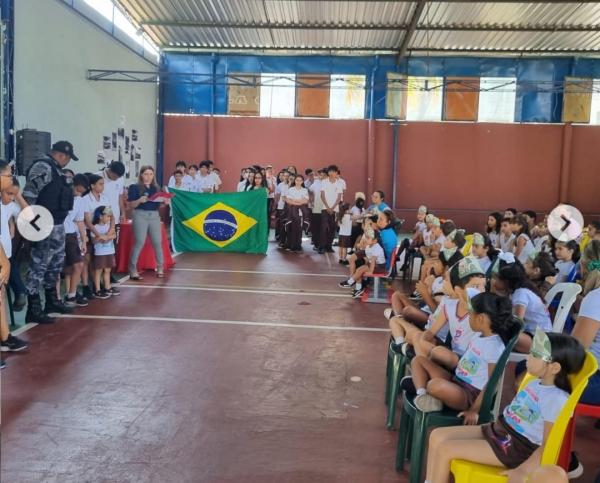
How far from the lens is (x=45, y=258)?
571cm

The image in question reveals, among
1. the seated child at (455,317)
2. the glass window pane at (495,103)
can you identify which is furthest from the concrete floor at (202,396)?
the glass window pane at (495,103)

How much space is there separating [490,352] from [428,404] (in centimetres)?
41

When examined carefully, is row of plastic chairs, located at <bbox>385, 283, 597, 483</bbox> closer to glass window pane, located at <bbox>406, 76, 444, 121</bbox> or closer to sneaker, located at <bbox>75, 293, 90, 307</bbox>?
sneaker, located at <bbox>75, 293, 90, 307</bbox>

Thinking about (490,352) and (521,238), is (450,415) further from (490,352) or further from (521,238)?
(521,238)

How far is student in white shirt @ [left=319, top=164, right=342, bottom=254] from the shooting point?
36.8 feet

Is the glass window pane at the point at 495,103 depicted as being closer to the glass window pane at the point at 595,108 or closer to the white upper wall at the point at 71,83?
the glass window pane at the point at 595,108

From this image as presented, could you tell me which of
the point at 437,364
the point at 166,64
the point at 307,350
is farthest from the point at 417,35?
the point at 437,364

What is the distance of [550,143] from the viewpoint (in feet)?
54.0

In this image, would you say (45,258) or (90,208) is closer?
(45,258)

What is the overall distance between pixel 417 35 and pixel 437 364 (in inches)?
523

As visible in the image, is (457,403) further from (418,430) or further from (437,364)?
(437,364)

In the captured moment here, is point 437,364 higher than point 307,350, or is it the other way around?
point 437,364

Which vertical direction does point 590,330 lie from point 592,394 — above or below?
above

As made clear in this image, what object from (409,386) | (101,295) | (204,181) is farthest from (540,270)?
(204,181)
